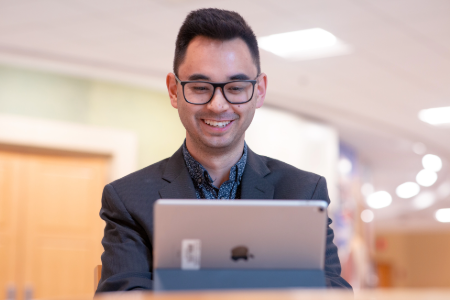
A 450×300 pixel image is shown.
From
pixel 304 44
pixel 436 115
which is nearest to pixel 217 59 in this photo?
pixel 304 44

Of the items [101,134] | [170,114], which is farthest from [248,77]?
[170,114]

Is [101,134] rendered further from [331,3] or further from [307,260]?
[307,260]

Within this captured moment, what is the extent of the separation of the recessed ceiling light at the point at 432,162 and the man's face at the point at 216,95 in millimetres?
8928

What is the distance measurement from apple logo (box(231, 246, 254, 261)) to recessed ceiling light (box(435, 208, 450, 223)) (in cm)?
1677

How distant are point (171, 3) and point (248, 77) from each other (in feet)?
7.88

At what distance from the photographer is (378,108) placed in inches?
281

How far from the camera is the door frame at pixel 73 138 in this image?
200 inches

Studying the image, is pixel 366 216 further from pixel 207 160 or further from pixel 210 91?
pixel 210 91

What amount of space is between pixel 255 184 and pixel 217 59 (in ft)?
1.32

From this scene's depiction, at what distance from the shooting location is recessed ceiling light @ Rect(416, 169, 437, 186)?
11.5 metres

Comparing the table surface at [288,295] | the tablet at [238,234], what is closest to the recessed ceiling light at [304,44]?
the tablet at [238,234]

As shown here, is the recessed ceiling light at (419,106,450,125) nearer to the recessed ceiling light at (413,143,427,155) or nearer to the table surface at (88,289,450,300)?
the recessed ceiling light at (413,143,427,155)

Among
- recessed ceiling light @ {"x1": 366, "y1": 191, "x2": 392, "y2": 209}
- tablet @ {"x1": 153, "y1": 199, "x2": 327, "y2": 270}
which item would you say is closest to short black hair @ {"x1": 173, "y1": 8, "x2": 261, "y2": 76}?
tablet @ {"x1": 153, "y1": 199, "x2": 327, "y2": 270}

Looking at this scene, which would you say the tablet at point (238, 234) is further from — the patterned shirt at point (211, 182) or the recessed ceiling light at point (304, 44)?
the recessed ceiling light at point (304, 44)
